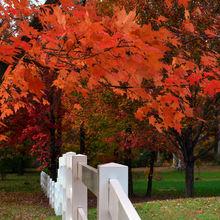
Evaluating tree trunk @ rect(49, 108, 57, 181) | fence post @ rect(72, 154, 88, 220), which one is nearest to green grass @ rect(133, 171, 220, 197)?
tree trunk @ rect(49, 108, 57, 181)

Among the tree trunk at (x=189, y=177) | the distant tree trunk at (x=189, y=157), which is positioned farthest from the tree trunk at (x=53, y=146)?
the tree trunk at (x=189, y=177)

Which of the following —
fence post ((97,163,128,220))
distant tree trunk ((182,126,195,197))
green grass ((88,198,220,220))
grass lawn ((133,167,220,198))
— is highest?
fence post ((97,163,128,220))

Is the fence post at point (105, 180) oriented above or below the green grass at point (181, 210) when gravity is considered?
above

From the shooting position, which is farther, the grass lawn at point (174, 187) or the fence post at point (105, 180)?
the grass lawn at point (174, 187)

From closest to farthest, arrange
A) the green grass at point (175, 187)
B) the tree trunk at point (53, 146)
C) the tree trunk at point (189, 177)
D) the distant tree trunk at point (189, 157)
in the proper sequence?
the distant tree trunk at point (189, 157)
the tree trunk at point (189, 177)
the tree trunk at point (53, 146)
the green grass at point (175, 187)

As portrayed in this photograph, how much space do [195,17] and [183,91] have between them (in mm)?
7217

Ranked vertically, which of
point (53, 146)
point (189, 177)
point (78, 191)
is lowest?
point (189, 177)

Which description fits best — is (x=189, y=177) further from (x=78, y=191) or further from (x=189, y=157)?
(x=78, y=191)

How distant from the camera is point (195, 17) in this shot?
1097 cm

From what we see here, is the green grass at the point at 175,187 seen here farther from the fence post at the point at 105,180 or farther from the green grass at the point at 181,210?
the fence post at the point at 105,180

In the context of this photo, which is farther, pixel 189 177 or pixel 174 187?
pixel 174 187

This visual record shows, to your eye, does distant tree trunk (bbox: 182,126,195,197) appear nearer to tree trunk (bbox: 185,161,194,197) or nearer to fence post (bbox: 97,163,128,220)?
tree trunk (bbox: 185,161,194,197)

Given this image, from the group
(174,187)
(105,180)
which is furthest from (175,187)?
(105,180)

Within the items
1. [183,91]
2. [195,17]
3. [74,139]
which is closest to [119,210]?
[183,91]
